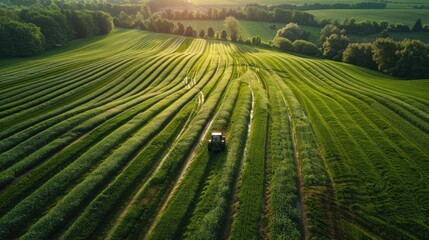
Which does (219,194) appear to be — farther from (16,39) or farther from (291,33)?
(291,33)

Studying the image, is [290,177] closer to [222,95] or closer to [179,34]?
[222,95]

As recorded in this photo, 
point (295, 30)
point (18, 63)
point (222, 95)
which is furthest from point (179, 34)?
point (222, 95)

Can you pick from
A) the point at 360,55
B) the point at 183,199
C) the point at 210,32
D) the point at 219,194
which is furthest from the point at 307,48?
the point at 183,199

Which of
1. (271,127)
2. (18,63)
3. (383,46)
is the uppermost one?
(383,46)

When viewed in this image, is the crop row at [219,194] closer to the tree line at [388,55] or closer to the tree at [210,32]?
the tree line at [388,55]

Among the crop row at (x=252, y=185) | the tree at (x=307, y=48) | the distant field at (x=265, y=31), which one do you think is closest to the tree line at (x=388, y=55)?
the tree at (x=307, y=48)

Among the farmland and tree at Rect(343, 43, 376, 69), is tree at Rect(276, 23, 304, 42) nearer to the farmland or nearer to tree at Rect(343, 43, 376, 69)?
tree at Rect(343, 43, 376, 69)

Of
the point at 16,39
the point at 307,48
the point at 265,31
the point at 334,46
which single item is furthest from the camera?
the point at 265,31
